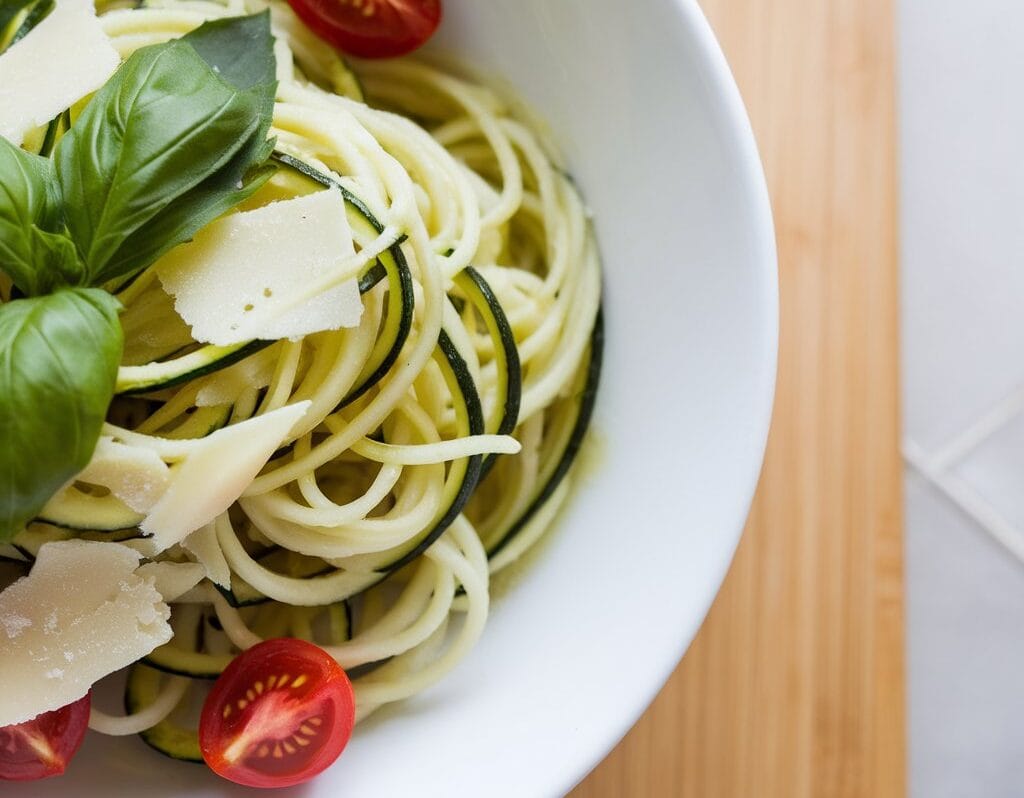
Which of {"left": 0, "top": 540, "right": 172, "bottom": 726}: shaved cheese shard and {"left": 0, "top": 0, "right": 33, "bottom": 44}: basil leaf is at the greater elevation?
{"left": 0, "top": 0, "right": 33, "bottom": 44}: basil leaf

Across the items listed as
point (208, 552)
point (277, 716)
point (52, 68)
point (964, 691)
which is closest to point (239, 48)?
point (52, 68)

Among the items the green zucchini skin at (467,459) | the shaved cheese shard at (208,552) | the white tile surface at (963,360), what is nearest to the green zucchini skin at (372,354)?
the green zucchini skin at (467,459)

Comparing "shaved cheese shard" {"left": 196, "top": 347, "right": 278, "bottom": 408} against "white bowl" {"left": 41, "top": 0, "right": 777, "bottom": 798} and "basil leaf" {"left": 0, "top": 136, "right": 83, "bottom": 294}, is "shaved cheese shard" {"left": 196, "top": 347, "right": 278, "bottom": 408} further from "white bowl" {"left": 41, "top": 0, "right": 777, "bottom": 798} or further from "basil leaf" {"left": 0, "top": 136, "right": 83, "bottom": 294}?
"white bowl" {"left": 41, "top": 0, "right": 777, "bottom": 798}

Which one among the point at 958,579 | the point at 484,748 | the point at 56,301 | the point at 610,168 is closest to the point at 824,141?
the point at 610,168

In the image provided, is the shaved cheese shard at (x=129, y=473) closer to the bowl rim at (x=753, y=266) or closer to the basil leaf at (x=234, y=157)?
the basil leaf at (x=234, y=157)

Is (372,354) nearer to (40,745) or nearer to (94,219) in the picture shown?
(94,219)

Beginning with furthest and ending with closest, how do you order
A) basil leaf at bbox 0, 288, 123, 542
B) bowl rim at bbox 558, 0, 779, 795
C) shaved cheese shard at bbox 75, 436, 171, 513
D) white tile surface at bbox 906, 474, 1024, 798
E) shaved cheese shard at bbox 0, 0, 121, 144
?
white tile surface at bbox 906, 474, 1024, 798 → bowl rim at bbox 558, 0, 779, 795 → shaved cheese shard at bbox 0, 0, 121, 144 → shaved cheese shard at bbox 75, 436, 171, 513 → basil leaf at bbox 0, 288, 123, 542

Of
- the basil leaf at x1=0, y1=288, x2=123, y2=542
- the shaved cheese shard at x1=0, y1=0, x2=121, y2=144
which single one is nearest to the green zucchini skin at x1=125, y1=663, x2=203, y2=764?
the basil leaf at x1=0, y1=288, x2=123, y2=542
